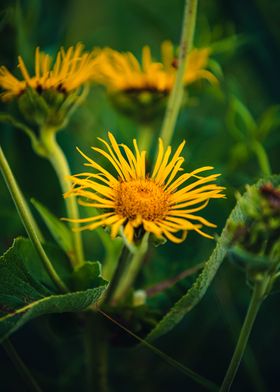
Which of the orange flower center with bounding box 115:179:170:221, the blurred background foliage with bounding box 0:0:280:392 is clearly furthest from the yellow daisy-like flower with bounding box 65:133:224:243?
the blurred background foliage with bounding box 0:0:280:392

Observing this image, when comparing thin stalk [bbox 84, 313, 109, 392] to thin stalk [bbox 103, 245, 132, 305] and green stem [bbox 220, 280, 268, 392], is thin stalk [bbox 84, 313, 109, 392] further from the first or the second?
green stem [bbox 220, 280, 268, 392]

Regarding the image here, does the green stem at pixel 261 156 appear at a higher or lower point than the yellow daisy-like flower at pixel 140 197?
higher

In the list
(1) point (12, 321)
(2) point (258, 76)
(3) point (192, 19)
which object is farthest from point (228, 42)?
(1) point (12, 321)

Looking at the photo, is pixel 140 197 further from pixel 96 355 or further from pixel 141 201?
pixel 96 355

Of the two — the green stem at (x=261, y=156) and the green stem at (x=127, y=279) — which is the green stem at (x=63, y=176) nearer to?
the green stem at (x=127, y=279)

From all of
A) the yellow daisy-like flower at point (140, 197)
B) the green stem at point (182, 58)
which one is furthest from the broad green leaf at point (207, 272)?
the green stem at point (182, 58)

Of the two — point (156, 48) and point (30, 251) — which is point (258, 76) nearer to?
point (156, 48)
